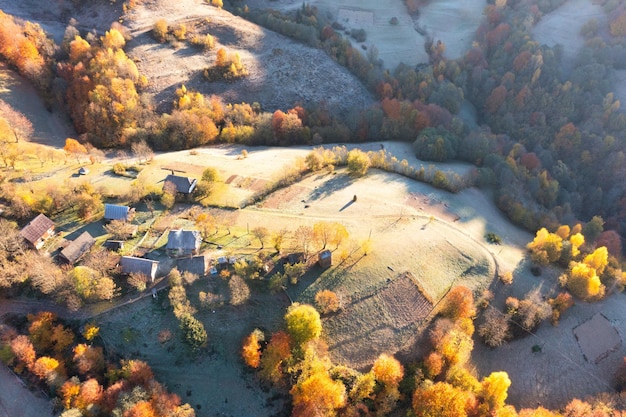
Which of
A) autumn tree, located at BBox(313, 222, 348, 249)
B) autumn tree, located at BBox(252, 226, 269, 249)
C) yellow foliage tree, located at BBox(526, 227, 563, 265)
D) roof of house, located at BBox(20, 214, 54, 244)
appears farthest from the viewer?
yellow foliage tree, located at BBox(526, 227, 563, 265)

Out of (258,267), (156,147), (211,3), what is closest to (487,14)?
(211,3)

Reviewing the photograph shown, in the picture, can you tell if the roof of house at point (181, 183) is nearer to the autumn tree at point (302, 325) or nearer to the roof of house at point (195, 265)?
the roof of house at point (195, 265)

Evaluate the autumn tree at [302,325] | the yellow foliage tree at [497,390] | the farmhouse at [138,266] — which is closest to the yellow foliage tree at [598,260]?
the yellow foliage tree at [497,390]

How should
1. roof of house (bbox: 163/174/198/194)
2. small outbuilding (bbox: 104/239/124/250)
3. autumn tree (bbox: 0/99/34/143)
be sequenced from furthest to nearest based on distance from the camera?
autumn tree (bbox: 0/99/34/143) → roof of house (bbox: 163/174/198/194) → small outbuilding (bbox: 104/239/124/250)

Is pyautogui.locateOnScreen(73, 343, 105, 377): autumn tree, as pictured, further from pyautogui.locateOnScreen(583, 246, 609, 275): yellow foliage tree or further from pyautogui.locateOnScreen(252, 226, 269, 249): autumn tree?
A: pyautogui.locateOnScreen(583, 246, 609, 275): yellow foliage tree

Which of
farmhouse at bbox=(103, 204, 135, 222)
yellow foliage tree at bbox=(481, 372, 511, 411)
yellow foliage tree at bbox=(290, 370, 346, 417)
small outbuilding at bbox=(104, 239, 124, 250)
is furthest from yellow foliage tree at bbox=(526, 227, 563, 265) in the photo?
farmhouse at bbox=(103, 204, 135, 222)

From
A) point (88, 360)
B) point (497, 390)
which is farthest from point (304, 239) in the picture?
point (497, 390)

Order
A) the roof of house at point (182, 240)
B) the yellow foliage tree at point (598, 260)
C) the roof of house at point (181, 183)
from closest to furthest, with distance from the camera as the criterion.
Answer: the roof of house at point (182, 240) → the yellow foliage tree at point (598, 260) → the roof of house at point (181, 183)
